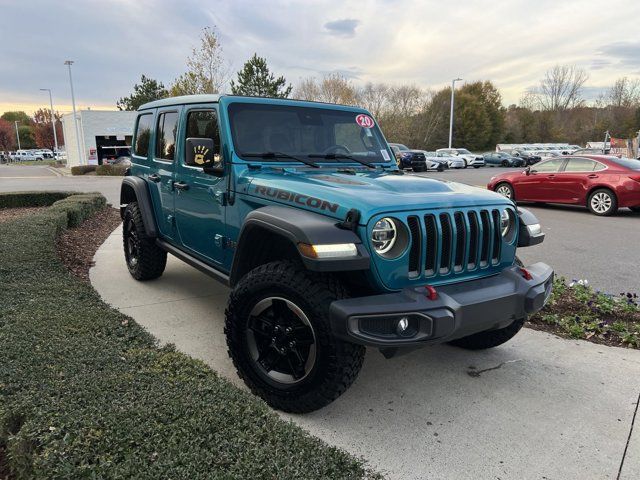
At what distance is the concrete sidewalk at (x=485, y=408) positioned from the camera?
8.46 ft

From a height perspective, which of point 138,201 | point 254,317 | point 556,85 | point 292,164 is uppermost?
point 556,85

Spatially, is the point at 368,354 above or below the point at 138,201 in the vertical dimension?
below

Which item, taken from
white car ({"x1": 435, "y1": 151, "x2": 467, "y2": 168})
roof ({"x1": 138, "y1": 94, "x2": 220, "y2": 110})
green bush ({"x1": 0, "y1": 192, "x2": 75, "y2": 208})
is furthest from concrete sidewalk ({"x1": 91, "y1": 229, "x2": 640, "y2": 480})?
white car ({"x1": 435, "y1": 151, "x2": 467, "y2": 168})

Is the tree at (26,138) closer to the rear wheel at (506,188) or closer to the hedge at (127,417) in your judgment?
the rear wheel at (506,188)

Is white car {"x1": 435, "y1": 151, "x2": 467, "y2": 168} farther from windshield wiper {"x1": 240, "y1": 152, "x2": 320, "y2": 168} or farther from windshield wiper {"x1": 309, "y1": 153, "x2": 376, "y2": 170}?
windshield wiper {"x1": 240, "y1": 152, "x2": 320, "y2": 168}

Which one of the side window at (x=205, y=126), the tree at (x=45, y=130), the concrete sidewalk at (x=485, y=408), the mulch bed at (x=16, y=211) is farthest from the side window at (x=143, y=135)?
the tree at (x=45, y=130)

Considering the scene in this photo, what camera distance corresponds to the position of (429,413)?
3.05m

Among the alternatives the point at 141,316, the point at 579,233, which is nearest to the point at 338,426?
the point at 141,316

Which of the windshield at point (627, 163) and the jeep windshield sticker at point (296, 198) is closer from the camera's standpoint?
the jeep windshield sticker at point (296, 198)

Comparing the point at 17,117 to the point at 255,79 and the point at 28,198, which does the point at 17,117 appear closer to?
the point at 255,79

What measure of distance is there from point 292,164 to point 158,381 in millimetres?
1866

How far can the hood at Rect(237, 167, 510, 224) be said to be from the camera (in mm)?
2719

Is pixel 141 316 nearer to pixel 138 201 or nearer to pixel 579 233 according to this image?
pixel 138 201

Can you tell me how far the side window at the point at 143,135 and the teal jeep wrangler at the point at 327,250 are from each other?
46.1 inches
